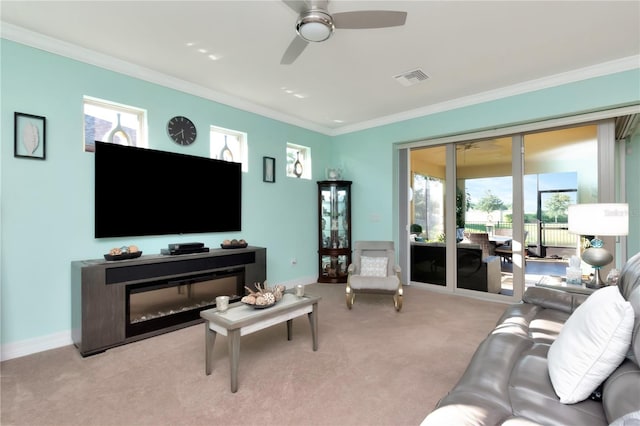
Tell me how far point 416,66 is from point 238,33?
188 cm

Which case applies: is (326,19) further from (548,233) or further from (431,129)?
(548,233)

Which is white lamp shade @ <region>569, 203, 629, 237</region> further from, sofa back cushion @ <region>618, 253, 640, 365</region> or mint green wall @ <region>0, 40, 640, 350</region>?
mint green wall @ <region>0, 40, 640, 350</region>

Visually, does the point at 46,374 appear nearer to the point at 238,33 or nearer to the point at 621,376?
the point at 238,33

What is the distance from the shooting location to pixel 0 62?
8.34ft

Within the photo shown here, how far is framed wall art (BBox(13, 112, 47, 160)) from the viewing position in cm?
260

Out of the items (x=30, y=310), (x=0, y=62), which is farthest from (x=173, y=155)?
(x=30, y=310)

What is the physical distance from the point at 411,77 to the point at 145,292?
3697 millimetres

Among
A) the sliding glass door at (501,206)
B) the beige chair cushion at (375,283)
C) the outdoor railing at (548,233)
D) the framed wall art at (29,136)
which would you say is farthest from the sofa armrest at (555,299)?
the framed wall art at (29,136)

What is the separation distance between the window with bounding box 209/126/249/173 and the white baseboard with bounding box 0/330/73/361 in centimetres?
246

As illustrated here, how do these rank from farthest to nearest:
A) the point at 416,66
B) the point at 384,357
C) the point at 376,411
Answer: the point at 416,66 → the point at 384,357 → the point at 376,411

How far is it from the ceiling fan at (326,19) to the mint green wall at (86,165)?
2.17 metres

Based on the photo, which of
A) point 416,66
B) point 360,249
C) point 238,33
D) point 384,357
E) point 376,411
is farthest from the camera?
point 360,249

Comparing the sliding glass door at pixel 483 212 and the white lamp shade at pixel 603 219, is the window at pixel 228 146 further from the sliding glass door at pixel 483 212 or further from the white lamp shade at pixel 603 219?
the white lamp shade at pixel 603 219

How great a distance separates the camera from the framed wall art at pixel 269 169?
4590 mm
